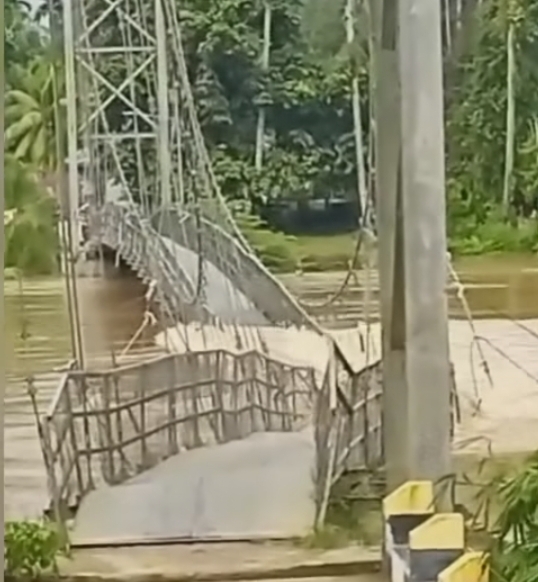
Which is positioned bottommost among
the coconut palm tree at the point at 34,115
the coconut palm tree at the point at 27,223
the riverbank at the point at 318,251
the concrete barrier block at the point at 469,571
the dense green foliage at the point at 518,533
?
the concrete barrier block at the point at 469,571

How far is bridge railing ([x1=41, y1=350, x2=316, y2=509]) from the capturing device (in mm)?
1537

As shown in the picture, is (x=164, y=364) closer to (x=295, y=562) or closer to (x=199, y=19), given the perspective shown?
(x=295, y=562)

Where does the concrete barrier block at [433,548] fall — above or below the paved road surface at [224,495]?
below

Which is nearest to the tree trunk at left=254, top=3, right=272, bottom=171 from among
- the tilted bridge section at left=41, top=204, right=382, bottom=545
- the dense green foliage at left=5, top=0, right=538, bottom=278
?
the dense green foliage at left=5, top=0, right=538, bottom=278

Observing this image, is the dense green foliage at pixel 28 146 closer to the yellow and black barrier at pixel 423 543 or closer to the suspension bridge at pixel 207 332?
A: the suspension bridge at pixel 207 332

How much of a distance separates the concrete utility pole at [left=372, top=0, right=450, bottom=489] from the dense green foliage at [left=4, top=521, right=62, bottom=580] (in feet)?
1.43

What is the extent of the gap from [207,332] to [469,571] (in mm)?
436

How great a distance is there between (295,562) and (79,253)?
48 cm

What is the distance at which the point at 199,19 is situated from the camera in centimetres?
153

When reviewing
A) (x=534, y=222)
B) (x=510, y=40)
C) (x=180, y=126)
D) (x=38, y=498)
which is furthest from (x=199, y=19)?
(x=38, y=498)

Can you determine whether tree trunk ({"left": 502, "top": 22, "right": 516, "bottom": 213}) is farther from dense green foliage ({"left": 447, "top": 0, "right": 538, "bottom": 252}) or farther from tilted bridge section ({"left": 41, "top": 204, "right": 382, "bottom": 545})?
tilted bridge section ({"left": 41, "top": 204, "right": 382, "bottom": 545})

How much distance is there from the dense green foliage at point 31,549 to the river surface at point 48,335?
0.02m

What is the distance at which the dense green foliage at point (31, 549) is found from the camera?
1.54 metres

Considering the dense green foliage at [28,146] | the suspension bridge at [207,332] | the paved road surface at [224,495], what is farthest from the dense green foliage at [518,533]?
the dense green foliage at [28,146]
